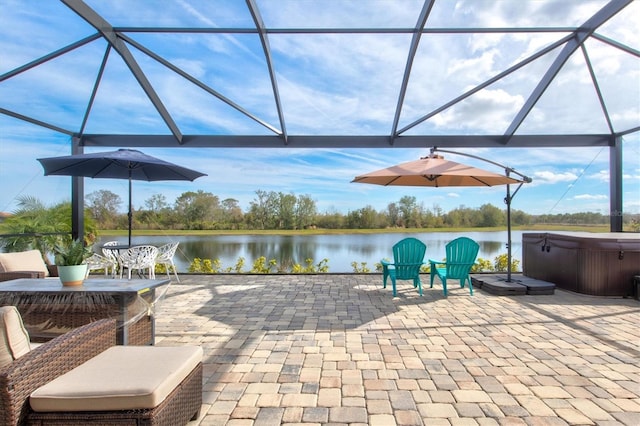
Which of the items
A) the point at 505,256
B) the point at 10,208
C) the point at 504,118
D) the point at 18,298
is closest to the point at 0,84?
the point at 10,208

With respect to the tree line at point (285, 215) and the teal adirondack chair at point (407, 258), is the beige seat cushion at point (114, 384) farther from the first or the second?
the tree line at point (285, 215)

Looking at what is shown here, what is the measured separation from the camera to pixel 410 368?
2.84m

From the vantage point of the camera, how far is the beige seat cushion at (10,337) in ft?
5.34

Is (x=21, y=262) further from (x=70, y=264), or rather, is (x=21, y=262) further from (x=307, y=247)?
(x=307, y=247)

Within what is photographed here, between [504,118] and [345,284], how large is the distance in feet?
12.2

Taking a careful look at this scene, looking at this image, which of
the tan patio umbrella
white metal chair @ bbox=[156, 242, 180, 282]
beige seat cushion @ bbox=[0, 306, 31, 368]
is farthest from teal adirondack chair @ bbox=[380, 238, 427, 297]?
beige seat cushion @ bbox=[0, 306, 31, 368]

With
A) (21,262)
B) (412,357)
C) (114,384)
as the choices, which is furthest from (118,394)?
(21,262)

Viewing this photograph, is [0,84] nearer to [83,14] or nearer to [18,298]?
[83,14]

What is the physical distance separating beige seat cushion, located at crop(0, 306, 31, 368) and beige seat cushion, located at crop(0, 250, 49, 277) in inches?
157

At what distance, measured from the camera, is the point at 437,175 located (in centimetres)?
545

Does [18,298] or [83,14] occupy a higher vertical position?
[83,14]

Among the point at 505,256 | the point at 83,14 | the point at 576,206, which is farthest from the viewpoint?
the point at 505,256

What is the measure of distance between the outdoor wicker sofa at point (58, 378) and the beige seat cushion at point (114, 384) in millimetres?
25

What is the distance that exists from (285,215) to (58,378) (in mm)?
7124
